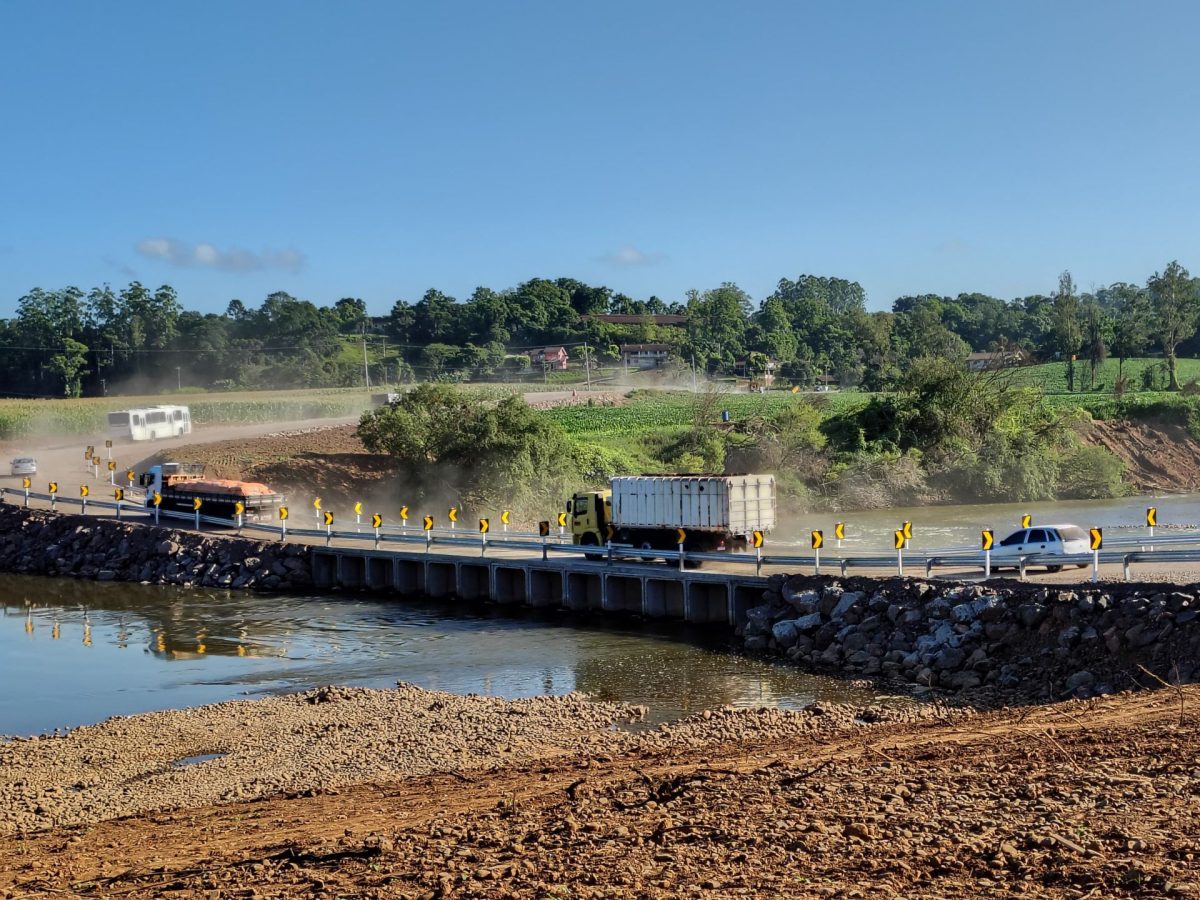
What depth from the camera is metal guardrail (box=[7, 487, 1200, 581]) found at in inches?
1094

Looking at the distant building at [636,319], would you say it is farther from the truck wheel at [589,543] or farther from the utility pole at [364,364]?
the truck wheel at [589,543]

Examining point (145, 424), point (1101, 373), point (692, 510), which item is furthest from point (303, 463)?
point (1101, 373)

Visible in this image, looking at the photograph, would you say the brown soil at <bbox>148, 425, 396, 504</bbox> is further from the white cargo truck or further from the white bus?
the white cargo truck

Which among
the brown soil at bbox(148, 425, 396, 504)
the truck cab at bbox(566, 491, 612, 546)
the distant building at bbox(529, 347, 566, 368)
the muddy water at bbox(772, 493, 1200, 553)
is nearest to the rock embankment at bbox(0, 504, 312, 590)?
the truck cab at bbox(566, 491, 612, 546)

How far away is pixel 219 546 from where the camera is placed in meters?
45.8

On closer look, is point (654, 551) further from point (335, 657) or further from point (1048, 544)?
point (1048, 544)

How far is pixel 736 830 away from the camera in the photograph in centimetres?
1198

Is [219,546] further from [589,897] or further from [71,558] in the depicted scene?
[589,897]

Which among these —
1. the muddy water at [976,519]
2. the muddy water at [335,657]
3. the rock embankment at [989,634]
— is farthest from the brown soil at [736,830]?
the muddy water at [976,519]

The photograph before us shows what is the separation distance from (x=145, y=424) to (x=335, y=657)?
5292 centimetres

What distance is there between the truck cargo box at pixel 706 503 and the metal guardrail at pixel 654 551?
37.5 inches

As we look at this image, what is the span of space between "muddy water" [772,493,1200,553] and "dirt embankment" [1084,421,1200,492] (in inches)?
210

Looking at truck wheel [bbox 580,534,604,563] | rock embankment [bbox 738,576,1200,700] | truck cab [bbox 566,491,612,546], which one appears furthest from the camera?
truck cab [bbox 566,491,612,546]

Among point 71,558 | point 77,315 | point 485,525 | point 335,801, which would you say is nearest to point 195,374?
point 77,315
